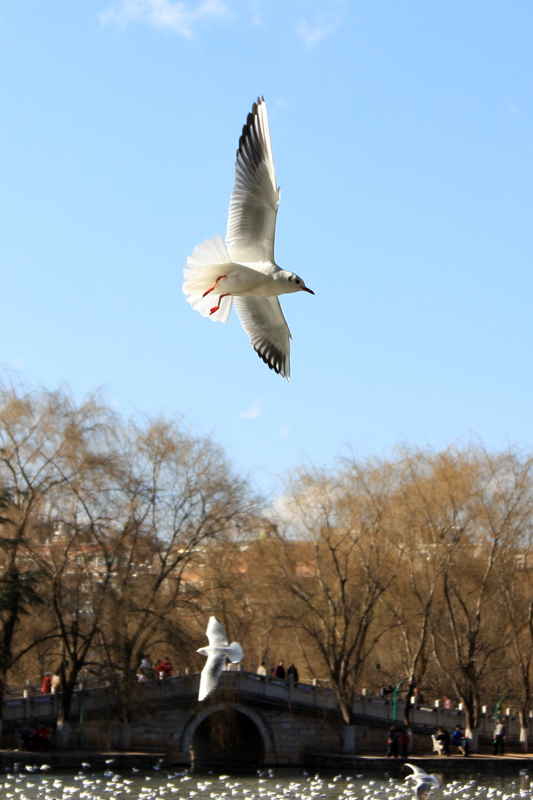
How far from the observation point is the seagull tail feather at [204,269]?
8.45 metres

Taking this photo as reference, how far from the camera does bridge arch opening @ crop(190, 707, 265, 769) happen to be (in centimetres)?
2938

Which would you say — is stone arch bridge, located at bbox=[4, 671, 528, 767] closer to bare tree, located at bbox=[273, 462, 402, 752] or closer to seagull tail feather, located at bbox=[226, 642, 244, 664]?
bare tree, located at bbox=[273, 462, 402, 752]

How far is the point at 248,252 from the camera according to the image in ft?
29.0

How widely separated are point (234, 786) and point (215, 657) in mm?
8826

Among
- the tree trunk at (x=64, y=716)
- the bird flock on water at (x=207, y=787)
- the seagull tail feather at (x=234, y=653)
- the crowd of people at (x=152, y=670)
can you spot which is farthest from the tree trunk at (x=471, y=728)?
the seagull tail feather at (x=234, y=653)

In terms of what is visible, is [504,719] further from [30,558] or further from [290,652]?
[30,558]

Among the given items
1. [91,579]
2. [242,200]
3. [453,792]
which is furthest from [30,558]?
[242,200]

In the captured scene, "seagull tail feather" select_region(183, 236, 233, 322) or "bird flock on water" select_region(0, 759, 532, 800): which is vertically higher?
"seagull tail feather" select_region(183, 236, 233, 322)

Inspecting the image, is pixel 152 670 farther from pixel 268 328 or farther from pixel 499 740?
pixel 268 328

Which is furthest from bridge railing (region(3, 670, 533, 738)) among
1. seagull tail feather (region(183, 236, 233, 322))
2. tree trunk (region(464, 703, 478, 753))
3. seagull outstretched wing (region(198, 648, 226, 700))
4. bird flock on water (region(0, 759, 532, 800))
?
seagull tail feather (region(183, 236, 233, 322))

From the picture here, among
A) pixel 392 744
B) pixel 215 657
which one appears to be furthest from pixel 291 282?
pixel 392 744

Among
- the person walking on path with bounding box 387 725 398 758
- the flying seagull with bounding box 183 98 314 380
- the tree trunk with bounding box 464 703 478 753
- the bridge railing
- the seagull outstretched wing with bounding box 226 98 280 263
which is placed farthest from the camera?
the tree trunk with bounding box 464 703 478 753

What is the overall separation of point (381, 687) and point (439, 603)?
6.42m

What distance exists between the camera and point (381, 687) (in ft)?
116
